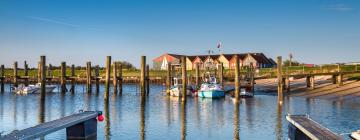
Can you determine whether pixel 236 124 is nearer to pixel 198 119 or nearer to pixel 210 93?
pixel 198 119

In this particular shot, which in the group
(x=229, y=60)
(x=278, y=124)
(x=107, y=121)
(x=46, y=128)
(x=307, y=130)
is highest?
(x=229, y=60)

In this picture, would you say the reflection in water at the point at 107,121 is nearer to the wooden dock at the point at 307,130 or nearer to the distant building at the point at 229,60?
the wooden dock at the point at 307,130

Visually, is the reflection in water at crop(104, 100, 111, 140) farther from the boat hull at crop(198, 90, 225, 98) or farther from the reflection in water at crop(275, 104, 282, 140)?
the boat hull at crop(198, 90, 225, 98)

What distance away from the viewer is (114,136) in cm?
2711

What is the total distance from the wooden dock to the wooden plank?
377 inches

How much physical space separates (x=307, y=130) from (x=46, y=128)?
10388 millimetres

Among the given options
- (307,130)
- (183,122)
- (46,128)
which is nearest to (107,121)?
(183,122)

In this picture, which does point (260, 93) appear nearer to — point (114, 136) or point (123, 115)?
point (123, 115)

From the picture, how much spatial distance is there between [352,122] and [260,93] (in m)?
34.6

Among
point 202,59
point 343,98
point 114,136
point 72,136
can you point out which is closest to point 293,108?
point 343,98

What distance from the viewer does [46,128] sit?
20453mm

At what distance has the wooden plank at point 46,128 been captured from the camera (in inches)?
725

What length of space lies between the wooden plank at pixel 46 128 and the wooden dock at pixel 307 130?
Answer: 9.56 meters

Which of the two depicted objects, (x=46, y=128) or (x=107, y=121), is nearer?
(x=46, y=128)
